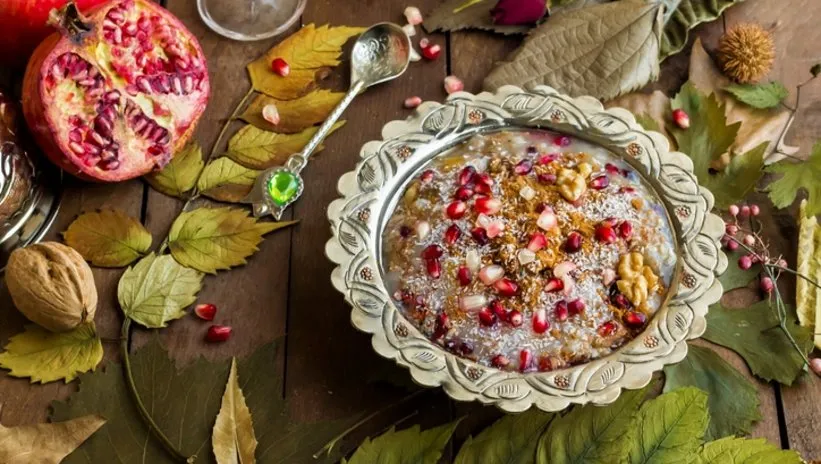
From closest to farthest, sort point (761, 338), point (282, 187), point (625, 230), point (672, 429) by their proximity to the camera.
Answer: point (672, 429) < point (625, 230) < point (761, 338) < point (282, 187)

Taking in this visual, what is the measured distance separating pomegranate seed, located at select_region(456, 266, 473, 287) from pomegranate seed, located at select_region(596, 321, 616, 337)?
19 cm

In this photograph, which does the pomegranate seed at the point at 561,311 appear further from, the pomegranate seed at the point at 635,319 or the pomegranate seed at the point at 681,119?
the pomegranate seed at the point at 681,119

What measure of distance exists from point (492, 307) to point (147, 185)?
66cm

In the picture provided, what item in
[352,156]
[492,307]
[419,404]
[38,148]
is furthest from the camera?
[352,156]

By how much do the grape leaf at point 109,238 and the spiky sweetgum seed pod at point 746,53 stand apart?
1057 mm

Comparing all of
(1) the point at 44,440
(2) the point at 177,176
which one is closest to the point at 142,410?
(1) the point at 44,440

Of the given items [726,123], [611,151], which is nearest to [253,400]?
[611,151]

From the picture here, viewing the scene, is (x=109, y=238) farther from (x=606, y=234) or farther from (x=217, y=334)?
(x=606, y=234)

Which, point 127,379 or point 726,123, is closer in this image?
point 127,379

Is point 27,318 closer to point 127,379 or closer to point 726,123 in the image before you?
point 127,379

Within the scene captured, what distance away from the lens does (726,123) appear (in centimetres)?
169

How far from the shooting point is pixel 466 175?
1456mm

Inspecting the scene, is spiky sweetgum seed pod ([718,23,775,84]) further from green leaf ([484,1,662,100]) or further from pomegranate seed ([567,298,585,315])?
pomegranate seed ([567,298,585,315])

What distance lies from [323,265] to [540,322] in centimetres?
41
